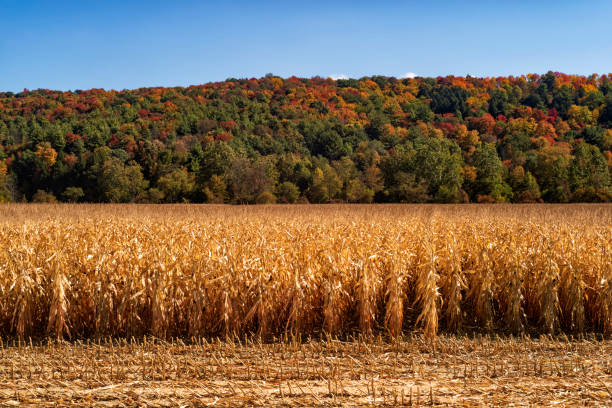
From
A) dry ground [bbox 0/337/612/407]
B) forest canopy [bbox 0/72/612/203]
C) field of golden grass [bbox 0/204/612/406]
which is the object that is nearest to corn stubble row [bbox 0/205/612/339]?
field of golden grass [bbox 0/204/612/406]

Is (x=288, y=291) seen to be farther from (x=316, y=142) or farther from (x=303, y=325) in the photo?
(x=316, y=142)

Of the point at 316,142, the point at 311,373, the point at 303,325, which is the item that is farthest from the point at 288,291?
the point at 316,142

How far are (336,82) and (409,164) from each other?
58.2 meters

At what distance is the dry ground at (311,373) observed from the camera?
464cm

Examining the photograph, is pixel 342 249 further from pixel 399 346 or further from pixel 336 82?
pixel 336 82

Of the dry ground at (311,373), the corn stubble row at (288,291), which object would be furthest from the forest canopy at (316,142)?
the dry ground at (311,373)

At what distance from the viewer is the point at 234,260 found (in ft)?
23.8

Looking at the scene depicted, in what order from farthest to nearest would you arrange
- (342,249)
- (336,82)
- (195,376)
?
(336,82)
(342,249)
(195,376)

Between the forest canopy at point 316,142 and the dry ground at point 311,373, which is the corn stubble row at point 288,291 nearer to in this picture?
the dry ground at point 311,373

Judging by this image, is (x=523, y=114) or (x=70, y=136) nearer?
Result: (x=70, y=136)

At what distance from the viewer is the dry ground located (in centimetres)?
464

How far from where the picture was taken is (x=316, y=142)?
87.1 metres

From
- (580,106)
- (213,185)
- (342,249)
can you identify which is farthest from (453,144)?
(342,249)

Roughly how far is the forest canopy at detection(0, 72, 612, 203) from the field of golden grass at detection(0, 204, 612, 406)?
44.7 m
